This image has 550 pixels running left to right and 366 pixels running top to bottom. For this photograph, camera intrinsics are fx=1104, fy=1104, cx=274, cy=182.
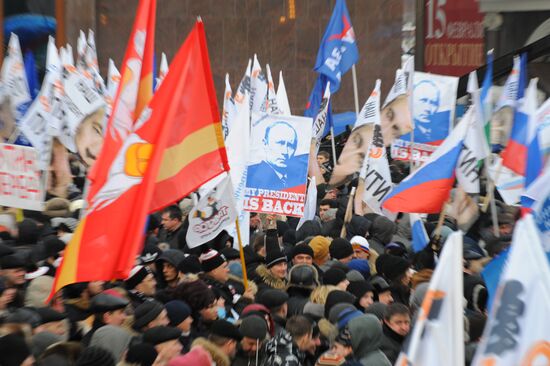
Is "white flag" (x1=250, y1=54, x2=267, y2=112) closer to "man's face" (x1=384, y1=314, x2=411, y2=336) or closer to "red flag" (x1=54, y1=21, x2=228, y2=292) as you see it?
"red flag" (x1=54, y1=21, x2=228, y2=292)

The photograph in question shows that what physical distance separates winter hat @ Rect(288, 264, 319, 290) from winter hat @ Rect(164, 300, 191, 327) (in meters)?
1.40

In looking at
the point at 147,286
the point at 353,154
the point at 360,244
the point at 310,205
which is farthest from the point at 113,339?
the point at 353,154

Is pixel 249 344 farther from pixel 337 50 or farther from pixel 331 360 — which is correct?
pixel 337 50

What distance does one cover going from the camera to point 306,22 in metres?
24.5

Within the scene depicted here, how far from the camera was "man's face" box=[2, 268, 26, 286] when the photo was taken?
26.1 feet

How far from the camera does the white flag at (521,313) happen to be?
14.0 ft

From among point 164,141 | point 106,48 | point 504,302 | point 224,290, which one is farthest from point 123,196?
point 106,48

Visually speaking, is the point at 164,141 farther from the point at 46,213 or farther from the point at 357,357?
the point at 46,213

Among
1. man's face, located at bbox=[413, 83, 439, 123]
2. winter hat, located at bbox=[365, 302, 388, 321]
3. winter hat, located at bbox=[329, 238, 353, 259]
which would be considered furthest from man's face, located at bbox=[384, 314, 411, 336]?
man's face, located at bbox=[413, 83, 439, 123]

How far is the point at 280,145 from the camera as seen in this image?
11.2 metres

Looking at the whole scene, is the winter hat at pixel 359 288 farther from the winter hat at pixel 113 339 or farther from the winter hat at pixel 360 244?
the winter hat at pixel 113 339

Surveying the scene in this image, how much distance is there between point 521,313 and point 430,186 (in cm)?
526

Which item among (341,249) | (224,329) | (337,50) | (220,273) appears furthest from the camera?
(337,50)

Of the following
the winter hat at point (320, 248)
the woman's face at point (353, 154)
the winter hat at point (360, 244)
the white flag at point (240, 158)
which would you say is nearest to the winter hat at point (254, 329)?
the winter hat at point (320, 248)
